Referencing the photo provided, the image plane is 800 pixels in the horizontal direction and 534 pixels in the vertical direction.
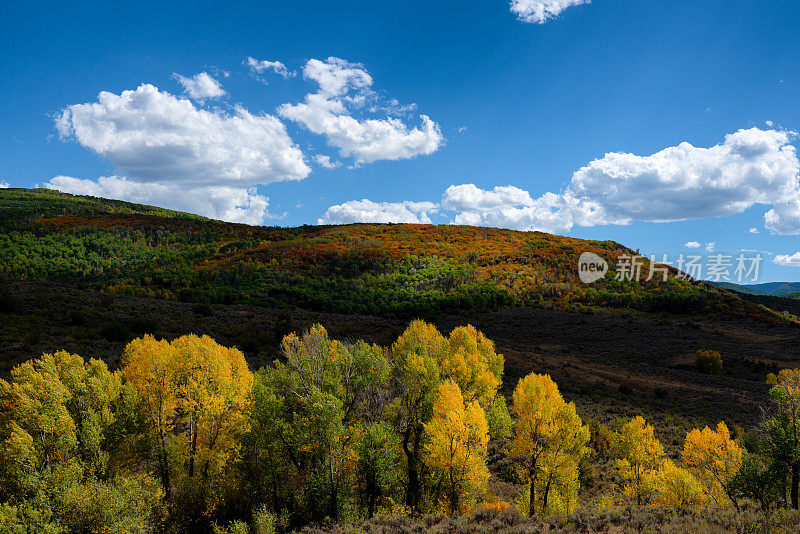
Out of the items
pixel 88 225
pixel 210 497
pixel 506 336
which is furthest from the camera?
pixel 88 225

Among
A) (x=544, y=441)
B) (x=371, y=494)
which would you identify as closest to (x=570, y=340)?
(x=544, y=441)

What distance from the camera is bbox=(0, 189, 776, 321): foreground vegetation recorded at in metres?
97.7

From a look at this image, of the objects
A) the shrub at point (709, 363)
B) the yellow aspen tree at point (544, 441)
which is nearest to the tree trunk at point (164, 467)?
the yellow aspen tree at point (544, 441)

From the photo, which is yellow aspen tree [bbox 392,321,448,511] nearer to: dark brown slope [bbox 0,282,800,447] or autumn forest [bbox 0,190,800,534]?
autumn forest [bbox 0,190,800,534]

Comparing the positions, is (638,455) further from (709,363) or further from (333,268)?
(333,268)

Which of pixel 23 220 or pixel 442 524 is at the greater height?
pixel 23 220

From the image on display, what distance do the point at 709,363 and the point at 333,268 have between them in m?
91.6

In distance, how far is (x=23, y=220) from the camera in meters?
136

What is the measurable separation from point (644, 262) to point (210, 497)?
15522 centimetres

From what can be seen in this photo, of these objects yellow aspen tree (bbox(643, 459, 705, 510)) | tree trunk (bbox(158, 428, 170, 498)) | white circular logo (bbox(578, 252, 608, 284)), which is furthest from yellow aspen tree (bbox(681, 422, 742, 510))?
white circular logo (bbox(578, 252, 608, 284))

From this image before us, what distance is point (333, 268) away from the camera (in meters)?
118

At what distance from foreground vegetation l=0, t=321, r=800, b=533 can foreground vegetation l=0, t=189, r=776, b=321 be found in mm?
64421

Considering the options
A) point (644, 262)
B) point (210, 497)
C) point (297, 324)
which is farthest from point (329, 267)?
point (644, 262)

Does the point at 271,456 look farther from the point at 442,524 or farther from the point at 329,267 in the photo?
the point at 329,267
